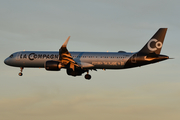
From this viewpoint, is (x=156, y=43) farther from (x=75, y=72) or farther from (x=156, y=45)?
(x=75, y=72)

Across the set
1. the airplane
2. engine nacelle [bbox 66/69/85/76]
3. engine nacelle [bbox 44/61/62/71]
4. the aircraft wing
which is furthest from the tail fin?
engine nacelle [bbox 44/61/62/71]

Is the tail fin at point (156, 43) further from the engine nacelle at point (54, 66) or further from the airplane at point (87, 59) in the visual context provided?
the engine nacelle at point (54, 66)

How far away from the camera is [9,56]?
175ft

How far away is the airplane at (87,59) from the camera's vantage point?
43969mm

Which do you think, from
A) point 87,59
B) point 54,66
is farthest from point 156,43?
A: point 54,66

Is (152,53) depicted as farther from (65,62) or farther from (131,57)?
(65,62)

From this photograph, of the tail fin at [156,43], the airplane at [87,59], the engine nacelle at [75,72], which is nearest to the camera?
the tail fin at [156,43]

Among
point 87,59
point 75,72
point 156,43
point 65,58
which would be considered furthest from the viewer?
point 87,59

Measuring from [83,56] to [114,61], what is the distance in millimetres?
5926

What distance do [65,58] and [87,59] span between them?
519cm

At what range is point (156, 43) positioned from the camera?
43906 millimetres

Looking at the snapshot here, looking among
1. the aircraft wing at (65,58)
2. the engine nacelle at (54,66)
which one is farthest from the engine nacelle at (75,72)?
the engine nacelle at (54,66)

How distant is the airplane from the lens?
43969 mm

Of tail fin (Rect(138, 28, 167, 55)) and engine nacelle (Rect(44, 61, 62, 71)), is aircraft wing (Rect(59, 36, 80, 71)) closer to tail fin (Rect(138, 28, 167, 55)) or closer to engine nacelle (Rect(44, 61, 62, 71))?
engine nacelle (Rect(44, 61, 62, 71))
